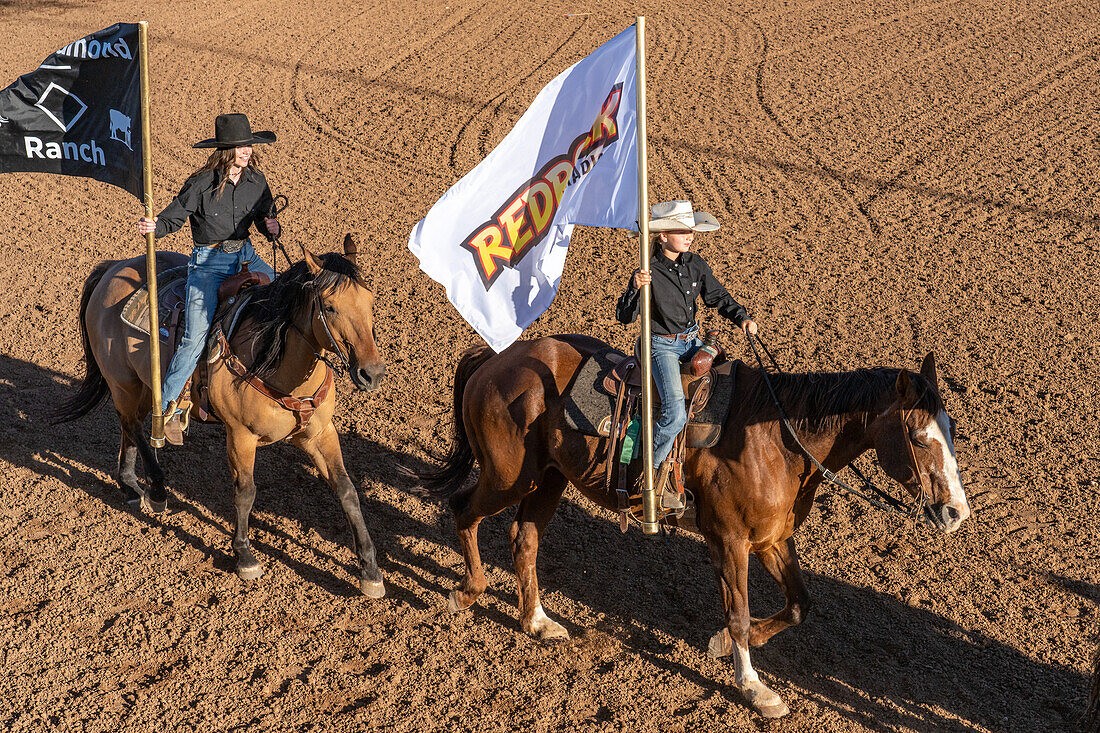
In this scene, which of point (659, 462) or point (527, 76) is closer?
point (659, 462)

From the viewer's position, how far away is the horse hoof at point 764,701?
6035 mm

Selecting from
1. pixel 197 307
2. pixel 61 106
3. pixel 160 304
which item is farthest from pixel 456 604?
pixel 61 106

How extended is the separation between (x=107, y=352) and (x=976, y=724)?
6.91 metres

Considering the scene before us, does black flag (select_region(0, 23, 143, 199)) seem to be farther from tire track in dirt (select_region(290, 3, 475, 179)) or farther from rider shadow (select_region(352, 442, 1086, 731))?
tire track in dirt (select_region(290, 3, 475, 179))

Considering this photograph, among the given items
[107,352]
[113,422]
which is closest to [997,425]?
[107,352]

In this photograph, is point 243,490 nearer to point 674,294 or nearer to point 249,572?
point 249,572

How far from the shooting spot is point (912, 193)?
13.4 m

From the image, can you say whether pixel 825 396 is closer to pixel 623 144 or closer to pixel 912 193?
pixel 623 144

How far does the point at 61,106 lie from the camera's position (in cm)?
738

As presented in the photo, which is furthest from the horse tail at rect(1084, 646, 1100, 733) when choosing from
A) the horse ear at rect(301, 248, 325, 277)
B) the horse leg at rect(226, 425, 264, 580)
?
the horse leg at rect(226, 425, 264, 580)

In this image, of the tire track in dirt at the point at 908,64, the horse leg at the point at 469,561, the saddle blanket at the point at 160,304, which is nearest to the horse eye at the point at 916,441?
the horse leg at the point at 469,561

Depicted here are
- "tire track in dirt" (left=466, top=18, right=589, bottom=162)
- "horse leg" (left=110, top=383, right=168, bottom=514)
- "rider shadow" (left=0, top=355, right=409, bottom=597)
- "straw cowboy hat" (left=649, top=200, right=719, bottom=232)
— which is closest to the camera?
"straw cowboy hat" (left=649, top=200, right=719, bottom=232)

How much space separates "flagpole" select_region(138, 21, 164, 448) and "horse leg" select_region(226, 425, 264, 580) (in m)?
0.54

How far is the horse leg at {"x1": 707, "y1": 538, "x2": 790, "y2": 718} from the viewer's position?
6.05 m
